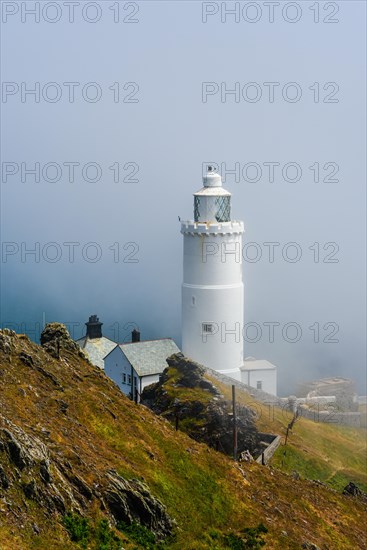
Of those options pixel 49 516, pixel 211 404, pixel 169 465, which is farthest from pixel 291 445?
pixel 49 516

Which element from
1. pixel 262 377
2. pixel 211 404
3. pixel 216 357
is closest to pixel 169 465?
pixel 211 404

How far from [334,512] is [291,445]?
13788mm

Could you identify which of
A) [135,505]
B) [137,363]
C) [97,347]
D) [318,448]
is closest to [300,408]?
[318,448]

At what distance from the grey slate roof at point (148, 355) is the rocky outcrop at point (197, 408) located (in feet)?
8.82

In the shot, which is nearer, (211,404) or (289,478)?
(289,478)

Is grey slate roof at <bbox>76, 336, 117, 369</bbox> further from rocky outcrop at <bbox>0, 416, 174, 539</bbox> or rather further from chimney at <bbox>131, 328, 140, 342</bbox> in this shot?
rocky outcrop at <bbox>0, 416, 174, 539</bbox>

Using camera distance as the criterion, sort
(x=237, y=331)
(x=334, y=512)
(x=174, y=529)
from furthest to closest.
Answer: (x=237, y=331)
(x=334, y=512)
(x=174, y=529)

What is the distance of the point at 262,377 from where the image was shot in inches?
2370

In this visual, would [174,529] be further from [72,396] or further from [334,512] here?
[334,512]

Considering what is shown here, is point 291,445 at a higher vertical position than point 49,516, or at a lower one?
lower

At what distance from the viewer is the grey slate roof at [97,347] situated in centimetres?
5703

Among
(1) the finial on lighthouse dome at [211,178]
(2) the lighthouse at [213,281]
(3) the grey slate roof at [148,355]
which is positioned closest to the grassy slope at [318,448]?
(3) the grey slate roof at [148,355]

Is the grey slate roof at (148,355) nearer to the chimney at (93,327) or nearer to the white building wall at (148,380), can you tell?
the white building wall at (148,380)

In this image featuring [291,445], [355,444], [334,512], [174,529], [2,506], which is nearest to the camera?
[2,506]
